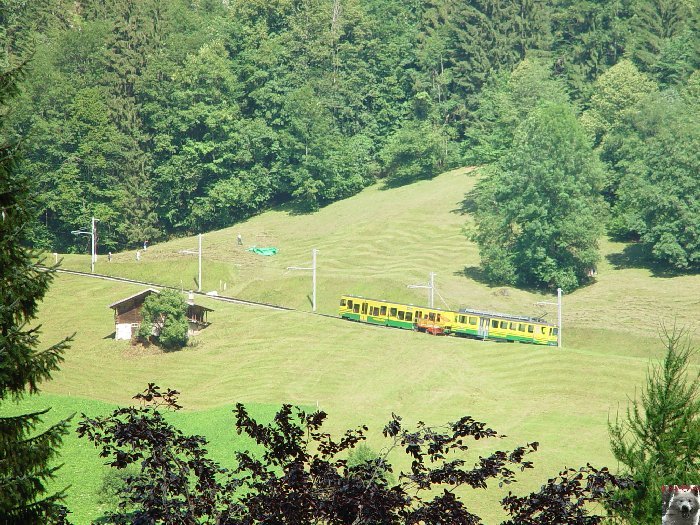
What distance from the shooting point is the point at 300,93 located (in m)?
137

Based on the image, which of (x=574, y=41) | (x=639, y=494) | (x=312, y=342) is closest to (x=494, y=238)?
(x=312, y=342)

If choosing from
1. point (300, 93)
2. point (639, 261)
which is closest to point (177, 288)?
point (300, 93)

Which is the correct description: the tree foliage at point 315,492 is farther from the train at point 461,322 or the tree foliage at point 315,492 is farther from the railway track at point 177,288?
the railway track at point 177,288

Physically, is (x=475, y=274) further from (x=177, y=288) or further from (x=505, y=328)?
(x=177, y=288)

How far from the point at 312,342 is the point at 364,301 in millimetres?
7117

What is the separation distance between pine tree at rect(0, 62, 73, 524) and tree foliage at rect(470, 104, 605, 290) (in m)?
85.9

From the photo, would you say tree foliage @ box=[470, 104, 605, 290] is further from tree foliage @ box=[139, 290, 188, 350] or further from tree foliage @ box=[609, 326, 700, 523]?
tree foliage @ box=[609, 326, 700, 523]

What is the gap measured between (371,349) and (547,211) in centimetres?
2876

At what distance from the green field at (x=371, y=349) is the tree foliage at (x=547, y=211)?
2.76 metres

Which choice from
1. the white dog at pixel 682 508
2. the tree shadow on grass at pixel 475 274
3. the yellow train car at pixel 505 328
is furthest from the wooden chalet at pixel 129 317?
the white dog at pixel 682 508

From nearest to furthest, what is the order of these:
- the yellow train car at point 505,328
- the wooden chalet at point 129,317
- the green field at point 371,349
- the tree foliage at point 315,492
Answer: the tree foliage at point 315,492, the green field at point 371,349, the yellow train car at point 505,328, the wooden chalet at point 129,317

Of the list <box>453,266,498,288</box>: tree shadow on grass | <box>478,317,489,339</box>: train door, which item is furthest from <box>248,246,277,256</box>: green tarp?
<box>478,317,489,339</box>: train door

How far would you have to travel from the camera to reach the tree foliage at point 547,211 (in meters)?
102

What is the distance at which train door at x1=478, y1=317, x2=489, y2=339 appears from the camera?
86.4 m
